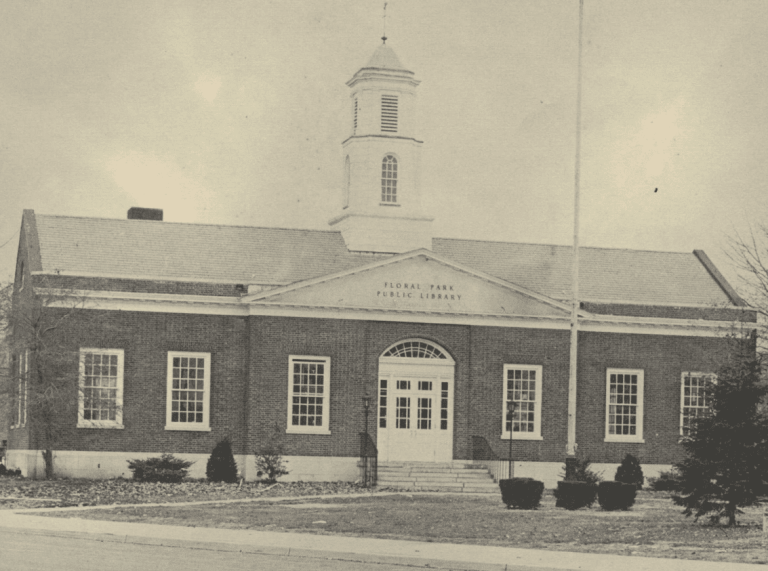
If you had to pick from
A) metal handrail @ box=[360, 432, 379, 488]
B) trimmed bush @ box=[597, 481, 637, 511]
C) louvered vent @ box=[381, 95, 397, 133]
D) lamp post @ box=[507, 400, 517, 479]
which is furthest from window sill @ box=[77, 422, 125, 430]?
trimmed bush @ box=[597, 481, 637, 511]

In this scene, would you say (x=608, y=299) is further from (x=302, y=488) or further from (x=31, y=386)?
(x=31, y=386)

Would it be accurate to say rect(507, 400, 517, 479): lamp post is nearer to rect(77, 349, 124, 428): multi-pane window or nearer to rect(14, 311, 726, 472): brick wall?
rect(14, 311, 726, 472): brick wall

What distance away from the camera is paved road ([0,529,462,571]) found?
17.2 meters

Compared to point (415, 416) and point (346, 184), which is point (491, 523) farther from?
point (346, 184)

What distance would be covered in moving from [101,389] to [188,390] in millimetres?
2614

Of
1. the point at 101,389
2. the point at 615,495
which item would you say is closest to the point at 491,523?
the point at 615,495

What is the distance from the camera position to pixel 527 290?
42094 millimetres

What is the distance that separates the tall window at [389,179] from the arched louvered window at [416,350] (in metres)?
6.01

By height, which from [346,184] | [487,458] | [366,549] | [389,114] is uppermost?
[389,114]

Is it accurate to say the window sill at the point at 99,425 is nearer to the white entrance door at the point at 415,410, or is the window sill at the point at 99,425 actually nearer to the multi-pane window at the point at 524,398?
the white entrance door at the point at 415,410

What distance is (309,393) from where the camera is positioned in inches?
1607

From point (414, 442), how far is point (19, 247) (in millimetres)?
15556

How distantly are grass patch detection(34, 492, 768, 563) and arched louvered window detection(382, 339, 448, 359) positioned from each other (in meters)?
9.87

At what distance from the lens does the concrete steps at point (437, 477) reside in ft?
127
